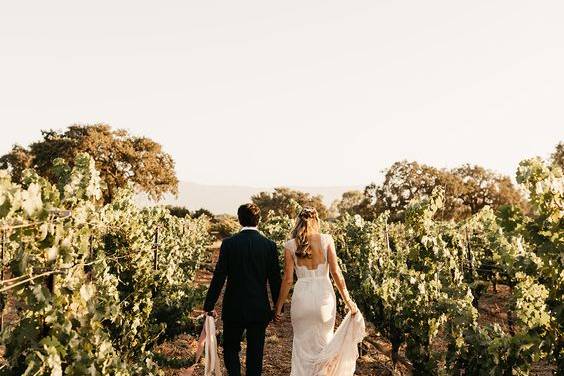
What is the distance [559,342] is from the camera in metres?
4.12

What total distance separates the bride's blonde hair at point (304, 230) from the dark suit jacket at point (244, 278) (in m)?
0.30

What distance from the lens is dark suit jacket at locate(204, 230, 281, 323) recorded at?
14.2 ft

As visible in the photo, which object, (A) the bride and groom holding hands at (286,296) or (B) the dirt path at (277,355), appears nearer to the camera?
(A) the bride and groom holding hands at (286,296)

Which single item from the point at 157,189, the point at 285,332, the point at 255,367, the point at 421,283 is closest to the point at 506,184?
the point at 157,189

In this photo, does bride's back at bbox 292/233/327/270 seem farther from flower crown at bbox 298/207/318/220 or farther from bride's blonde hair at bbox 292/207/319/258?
flower crown at bbox 298/207/318/220

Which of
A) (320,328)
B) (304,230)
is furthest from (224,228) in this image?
(304,230)

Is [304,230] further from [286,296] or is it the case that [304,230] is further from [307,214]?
[286,296]

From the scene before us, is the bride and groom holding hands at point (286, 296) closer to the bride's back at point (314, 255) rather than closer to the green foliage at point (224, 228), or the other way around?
the bride's back at point (314, 255)

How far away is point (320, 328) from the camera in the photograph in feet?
15.6

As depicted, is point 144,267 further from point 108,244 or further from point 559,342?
point 559,342

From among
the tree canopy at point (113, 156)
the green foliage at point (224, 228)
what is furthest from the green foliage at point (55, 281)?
the green foliage at point (224, 228)

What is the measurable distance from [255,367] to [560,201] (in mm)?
2789

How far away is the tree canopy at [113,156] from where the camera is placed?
32.8m

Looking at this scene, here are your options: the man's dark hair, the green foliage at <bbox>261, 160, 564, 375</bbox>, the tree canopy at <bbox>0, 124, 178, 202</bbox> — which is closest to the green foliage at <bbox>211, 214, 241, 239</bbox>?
the tree canopy at <bbox>0, 124, 178, 202</bbox>
